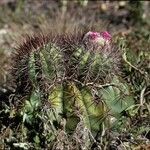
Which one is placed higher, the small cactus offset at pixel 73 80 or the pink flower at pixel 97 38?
the pink flower at pixel 97 38

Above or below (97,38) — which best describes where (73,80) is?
below

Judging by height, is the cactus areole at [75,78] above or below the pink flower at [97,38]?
below

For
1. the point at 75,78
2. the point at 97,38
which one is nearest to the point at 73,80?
the point at 75,78

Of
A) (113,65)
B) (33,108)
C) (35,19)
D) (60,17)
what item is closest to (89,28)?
(113,65)

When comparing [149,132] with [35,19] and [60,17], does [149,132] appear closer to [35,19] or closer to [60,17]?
[60,17]

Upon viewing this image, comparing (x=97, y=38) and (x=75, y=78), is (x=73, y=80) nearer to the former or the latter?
(x=75, y=78)

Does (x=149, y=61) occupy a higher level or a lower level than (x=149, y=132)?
higher
